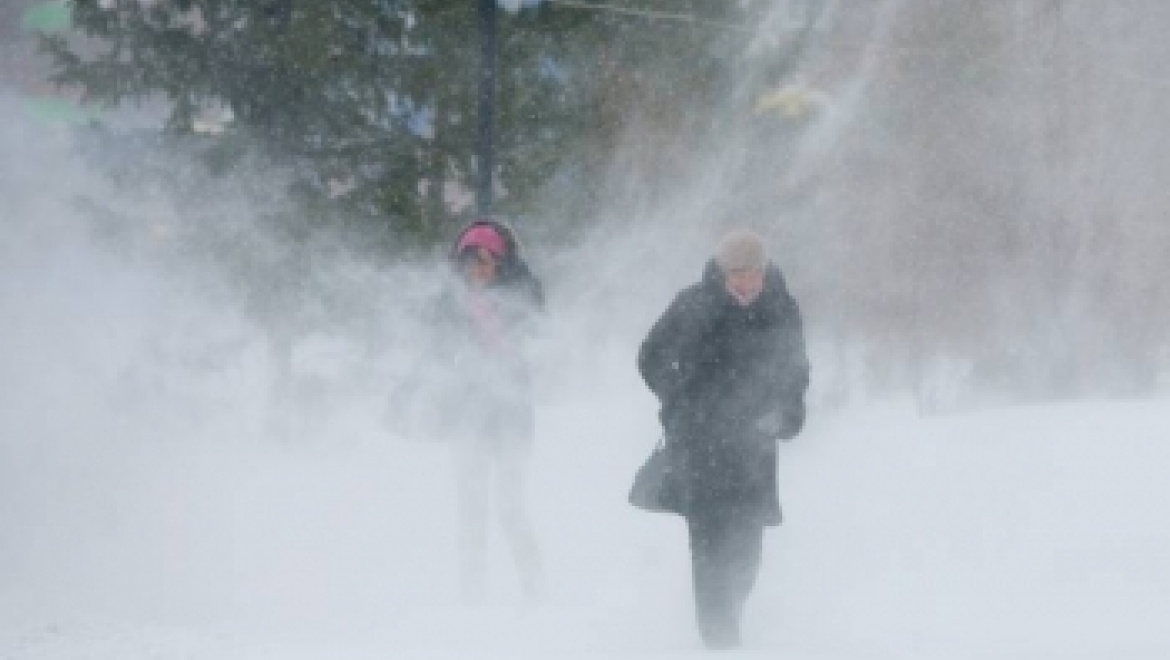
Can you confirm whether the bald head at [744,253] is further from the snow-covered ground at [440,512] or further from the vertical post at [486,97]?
the vertical post at [486,97]

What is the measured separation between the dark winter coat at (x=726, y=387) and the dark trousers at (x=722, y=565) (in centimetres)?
A: 4

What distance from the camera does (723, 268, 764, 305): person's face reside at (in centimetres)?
627

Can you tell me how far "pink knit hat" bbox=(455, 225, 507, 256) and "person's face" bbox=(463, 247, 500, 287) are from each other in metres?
0.03

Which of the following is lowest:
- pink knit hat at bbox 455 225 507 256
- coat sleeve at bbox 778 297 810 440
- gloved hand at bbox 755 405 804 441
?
gloved hand at bbox 755 405 804 441

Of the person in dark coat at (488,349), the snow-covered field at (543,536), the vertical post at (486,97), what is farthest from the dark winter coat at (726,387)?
the vertical post at (486,97)

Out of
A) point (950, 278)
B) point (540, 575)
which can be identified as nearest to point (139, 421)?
point (950, 278)

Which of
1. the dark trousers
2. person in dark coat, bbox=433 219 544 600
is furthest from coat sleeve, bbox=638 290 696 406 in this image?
person in dark coat, bbox=433 219 544 600

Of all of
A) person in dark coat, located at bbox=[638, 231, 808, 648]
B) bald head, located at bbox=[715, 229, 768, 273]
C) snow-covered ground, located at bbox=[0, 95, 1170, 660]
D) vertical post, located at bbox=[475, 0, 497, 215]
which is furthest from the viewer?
vertical post, located at bbox=[475, 0, 497, 215]

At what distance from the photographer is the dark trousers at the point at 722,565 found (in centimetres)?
646

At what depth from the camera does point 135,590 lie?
9.75 meters

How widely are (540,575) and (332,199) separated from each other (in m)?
9.83

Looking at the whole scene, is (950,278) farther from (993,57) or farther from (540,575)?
(540,575)

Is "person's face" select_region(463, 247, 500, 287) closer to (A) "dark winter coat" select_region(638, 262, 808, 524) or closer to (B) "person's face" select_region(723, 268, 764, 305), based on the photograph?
(A) "dark winter coat" select_region(638, 262, 808, 524)

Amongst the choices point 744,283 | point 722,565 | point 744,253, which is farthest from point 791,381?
point 722,565
